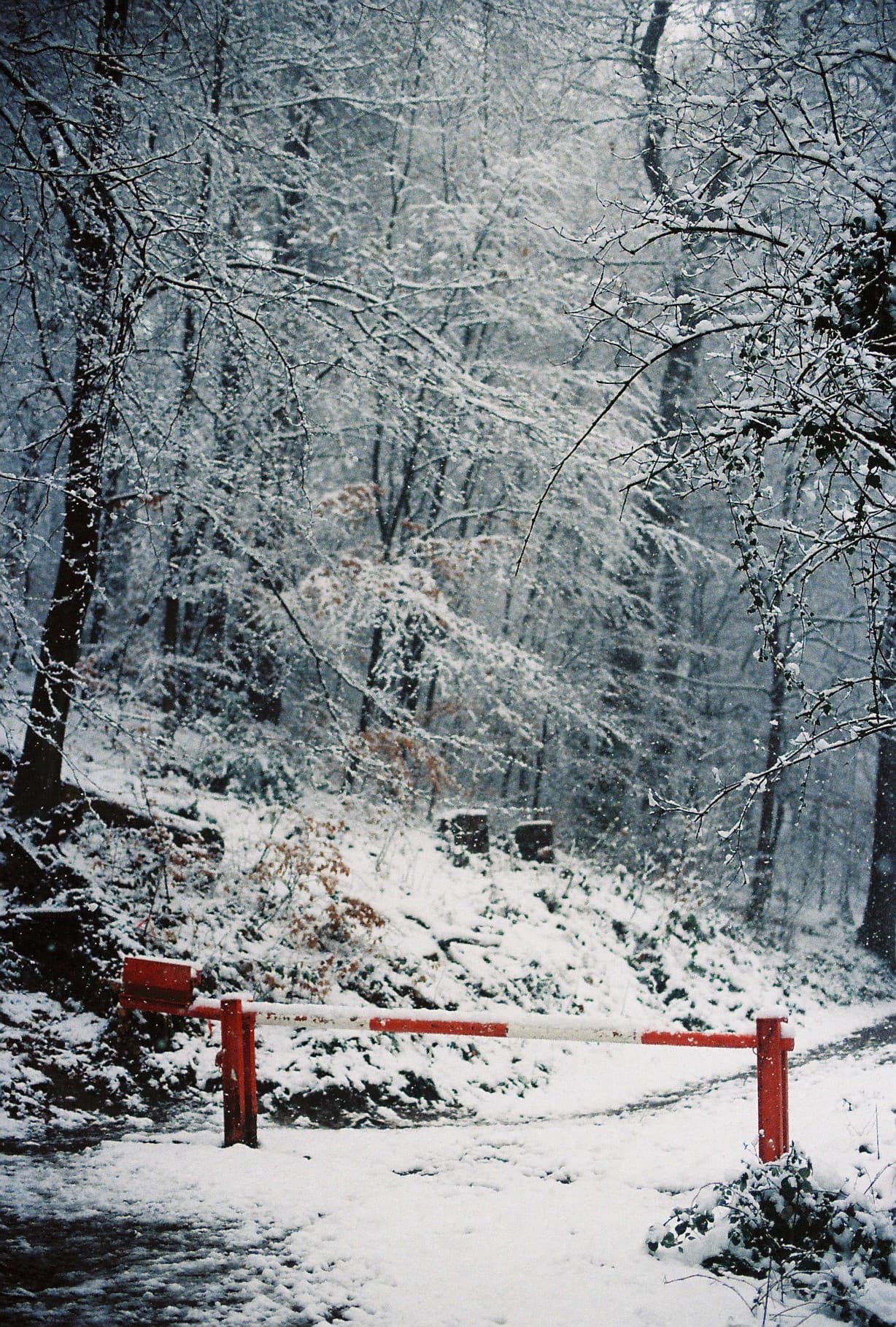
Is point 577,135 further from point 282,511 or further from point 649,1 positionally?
point 282,511

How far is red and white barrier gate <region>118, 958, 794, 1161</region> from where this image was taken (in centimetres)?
552

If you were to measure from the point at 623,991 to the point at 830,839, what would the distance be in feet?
96.2

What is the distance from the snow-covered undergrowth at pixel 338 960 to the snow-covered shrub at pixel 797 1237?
141 inches

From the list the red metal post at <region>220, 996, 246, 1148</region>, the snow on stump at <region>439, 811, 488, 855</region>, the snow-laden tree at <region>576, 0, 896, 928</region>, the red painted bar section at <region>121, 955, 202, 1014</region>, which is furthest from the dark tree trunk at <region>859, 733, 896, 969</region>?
the red painted bar section at <region>121, 955, 202, 1014</region>

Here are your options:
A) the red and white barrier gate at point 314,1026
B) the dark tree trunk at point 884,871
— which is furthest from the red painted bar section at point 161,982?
the dark tree trunk at point 884,871

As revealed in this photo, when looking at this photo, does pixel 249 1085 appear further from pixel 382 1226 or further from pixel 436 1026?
pixel 382 1226

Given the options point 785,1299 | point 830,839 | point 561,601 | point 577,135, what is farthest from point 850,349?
point 830,839

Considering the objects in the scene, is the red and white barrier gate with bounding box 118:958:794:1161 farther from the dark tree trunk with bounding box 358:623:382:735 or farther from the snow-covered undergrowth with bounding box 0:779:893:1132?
the dark tree trunk with bounding box 358:623:382:735

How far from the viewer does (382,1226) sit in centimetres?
494

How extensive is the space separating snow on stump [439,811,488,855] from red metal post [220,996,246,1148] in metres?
7.14

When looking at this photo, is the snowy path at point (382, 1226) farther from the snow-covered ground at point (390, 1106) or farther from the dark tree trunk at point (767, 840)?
the dark tree trunk at point (767, 840)

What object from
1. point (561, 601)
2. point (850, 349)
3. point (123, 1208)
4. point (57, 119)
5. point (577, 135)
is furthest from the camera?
point (561, 601)

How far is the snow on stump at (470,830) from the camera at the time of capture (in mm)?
13055

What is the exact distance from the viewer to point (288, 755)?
13.2 meters
